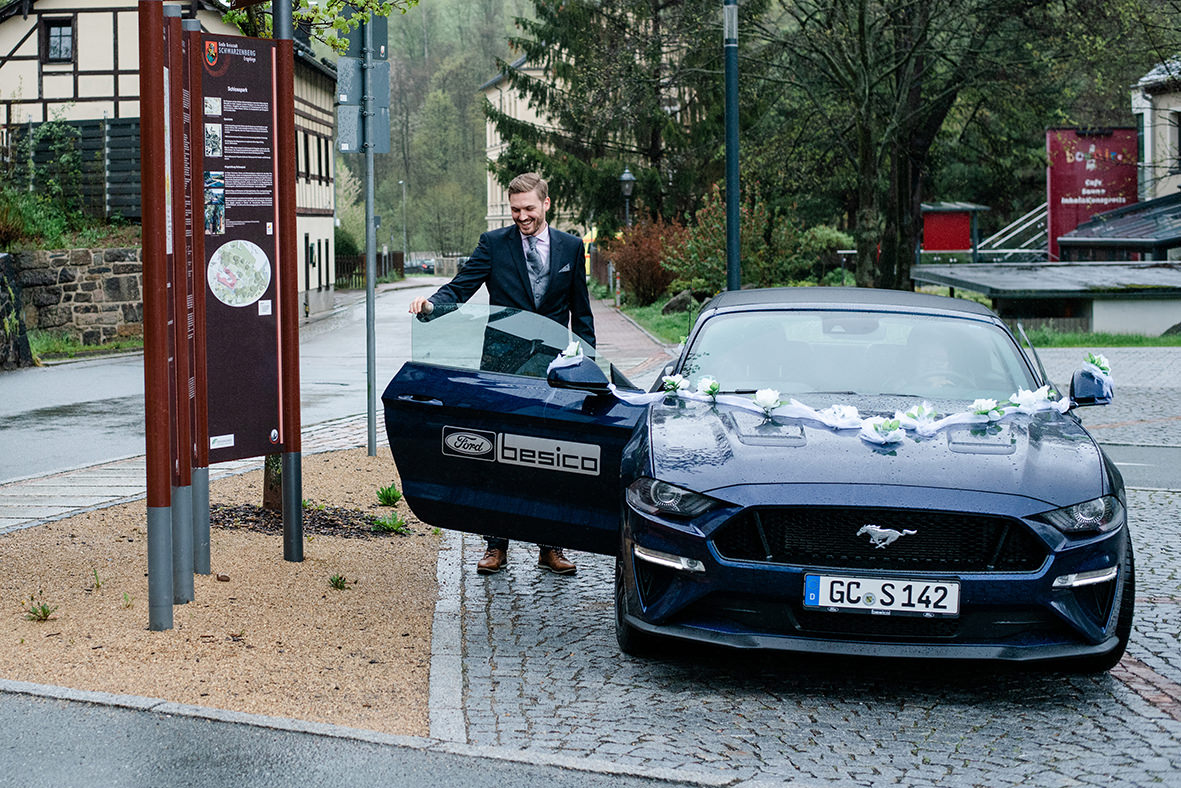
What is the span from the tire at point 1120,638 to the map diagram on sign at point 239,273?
4057 millimetres

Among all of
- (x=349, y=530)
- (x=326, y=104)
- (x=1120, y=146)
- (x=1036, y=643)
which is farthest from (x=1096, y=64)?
(x=326, y=104)

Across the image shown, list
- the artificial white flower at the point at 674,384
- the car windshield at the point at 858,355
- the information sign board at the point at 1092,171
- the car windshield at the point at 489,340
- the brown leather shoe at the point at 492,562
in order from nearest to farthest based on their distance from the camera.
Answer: the artificial white flower at the point at 674,384, the car windshield at the point at 858,355, the car windshield at the point at 489,340, the brown leather shoe at the point at 492,562, the information sign board at the point at 1092,171

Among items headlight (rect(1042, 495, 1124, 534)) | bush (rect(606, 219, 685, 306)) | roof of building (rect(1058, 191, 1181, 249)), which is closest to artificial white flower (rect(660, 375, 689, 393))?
headlight (rect(1042, 495, 1124, 534))

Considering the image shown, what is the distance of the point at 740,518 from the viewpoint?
5.08 meters

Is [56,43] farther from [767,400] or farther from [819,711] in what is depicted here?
[819,711]

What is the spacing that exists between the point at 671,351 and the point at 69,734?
815 inches

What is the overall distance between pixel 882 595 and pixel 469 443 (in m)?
2.14

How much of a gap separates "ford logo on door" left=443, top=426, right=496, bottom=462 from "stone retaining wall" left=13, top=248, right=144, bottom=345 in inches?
913

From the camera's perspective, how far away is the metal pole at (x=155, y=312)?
571cm

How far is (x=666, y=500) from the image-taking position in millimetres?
5219

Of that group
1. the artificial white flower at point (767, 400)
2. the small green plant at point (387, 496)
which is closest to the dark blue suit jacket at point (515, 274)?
the artificial white flower at point (767, 400)

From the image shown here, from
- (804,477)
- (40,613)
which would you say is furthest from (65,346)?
(804,477)

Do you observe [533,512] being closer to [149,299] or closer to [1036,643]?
[149,299]

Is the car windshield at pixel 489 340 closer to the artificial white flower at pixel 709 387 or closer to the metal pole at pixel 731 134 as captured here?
the artificial white flower at pixel 709 387
